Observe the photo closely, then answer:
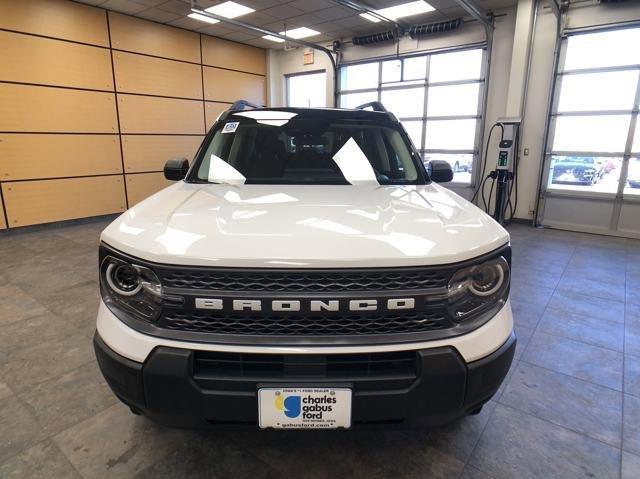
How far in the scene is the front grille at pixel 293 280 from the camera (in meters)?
1.09

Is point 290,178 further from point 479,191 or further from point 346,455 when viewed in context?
point 479,191

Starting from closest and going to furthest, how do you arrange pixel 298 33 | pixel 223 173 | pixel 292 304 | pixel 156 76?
pixel 292 304, pixel 223 173, pixel 156 76, pixel 298 33

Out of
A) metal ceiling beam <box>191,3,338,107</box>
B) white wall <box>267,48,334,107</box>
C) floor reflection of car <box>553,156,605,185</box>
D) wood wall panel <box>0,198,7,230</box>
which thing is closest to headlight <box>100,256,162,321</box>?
wood wall panel <box>0,198,7,230</box>

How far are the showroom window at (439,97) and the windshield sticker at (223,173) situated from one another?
5710 mm

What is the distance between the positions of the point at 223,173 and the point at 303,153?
1.45 feet

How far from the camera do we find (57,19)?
5797 millimetres

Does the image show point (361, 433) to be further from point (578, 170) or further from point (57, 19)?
point (57, 19)

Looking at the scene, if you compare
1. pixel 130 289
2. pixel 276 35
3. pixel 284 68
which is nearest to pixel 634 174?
pixel 276 35

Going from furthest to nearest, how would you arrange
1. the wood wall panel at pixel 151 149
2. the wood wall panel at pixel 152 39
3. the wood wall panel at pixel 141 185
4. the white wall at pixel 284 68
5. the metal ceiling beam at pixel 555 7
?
the white wall at pixel 284 68, the wood wall panel at pixel 141 185, the wood wall panel at pixel 151 149, the wood wall panel at pixel 152 39, the metal ceiling beam at pixel 555 7

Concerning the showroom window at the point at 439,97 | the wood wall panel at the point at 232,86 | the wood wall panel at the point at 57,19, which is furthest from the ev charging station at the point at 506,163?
the wood wall panel at the point at 57,19

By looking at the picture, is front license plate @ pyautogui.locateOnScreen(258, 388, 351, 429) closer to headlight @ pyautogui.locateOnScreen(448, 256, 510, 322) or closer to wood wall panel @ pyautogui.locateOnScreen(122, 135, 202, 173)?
headlight @ pyautogui.locateOnScreen(448, 256, 510, 322)

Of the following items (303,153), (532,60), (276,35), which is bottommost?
(303,153)

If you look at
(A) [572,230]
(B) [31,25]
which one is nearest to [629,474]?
(A) [572,230]

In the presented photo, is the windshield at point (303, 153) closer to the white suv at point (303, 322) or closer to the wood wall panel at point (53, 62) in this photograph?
the white suv at point (303, 322)
